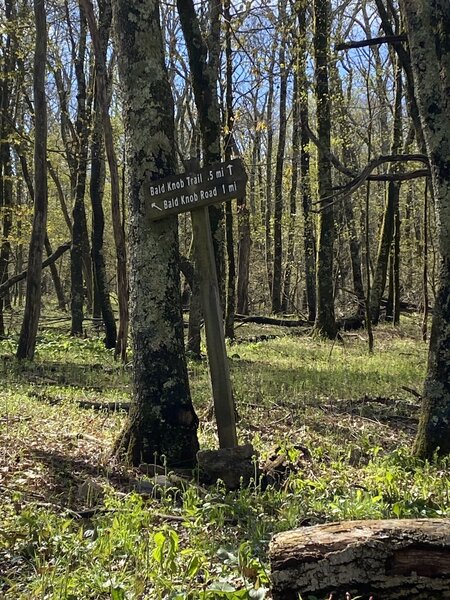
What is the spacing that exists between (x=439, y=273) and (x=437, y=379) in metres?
0.92

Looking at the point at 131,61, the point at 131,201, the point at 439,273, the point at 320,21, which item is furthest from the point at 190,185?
the point at 320,21

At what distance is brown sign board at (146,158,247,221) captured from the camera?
191 inches

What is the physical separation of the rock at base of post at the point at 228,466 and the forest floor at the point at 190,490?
12 cm

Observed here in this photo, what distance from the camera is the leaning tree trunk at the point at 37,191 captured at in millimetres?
11711

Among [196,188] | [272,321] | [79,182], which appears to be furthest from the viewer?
[272,321]

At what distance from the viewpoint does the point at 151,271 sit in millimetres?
5176

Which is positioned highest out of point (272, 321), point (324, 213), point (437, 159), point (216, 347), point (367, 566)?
point (324, 213)

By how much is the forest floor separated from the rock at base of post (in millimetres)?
124

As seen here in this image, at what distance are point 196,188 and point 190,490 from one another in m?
2.38

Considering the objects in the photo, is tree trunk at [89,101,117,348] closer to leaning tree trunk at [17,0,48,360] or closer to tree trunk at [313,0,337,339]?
leaning tree trunk at [17,0,48,360]

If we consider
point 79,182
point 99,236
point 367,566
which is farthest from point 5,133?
point 367,566

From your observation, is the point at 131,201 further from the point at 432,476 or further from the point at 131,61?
the point at 432,476

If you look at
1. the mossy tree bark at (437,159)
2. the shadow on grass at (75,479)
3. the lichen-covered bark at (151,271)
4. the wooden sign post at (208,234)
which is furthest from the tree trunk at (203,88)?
the shadow on grass at (75,479)

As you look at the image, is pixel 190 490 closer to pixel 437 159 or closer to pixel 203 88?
pixel 437 159
